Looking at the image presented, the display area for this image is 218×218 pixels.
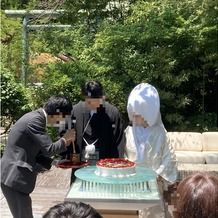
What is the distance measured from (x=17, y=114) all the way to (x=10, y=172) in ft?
18.6

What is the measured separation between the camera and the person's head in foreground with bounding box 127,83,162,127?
3.33 metres

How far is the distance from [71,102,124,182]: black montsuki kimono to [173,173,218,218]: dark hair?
1937 mm

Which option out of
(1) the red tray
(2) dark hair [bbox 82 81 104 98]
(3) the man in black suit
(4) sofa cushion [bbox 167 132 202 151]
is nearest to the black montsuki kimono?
(2) dark hair [bbox 82 81 104 98]

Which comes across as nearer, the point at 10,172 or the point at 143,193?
the point at 143,193

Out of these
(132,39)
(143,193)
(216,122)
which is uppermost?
(132,39)

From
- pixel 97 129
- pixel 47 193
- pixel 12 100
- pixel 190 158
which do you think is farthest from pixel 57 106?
pixel 12 100

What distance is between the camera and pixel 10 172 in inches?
124

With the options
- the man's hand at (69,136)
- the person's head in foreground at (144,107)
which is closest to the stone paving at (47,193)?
the man's hand at (69,136)

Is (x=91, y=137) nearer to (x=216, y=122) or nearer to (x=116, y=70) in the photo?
(x=116, y=70)

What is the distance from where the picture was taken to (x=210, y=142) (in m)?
8.62

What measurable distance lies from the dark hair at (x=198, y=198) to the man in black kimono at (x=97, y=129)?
1.93 meters

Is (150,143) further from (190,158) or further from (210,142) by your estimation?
(210,142)

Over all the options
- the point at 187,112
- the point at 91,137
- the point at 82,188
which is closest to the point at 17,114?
the point at 187,112

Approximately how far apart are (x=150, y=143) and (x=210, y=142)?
5406mm
